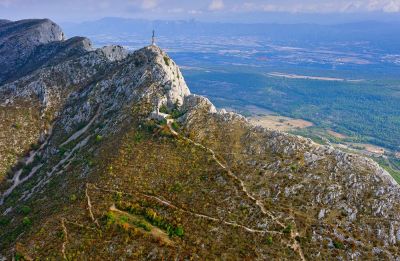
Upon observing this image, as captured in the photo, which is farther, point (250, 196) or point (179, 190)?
point (179, 190)

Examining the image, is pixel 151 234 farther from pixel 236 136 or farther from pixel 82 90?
pixel 82 90

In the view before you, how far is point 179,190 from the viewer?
8725cm

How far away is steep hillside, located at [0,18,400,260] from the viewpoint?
7488cm

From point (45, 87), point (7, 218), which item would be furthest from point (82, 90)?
point (7, 218)

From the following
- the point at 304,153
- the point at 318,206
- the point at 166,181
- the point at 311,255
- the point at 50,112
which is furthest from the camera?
the point at 50,112

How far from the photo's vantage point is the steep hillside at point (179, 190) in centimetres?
7488

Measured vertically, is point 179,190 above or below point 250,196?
above

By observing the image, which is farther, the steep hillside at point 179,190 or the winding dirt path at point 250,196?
the steep hillside at point 179,190

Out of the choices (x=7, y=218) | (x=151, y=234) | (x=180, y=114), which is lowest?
(x=7, y=218)

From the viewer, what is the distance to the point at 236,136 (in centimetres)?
10606

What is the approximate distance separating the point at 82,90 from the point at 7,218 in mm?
63781

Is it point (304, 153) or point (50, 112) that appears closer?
point (304, 153)

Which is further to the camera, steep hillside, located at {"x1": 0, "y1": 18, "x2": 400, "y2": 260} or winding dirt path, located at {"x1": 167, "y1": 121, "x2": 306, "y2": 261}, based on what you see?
steep hillside, located at {"x1": 0, "y1": 18, "x2": 400, "y2": 260}

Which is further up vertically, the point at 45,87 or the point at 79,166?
the point at 45,87
